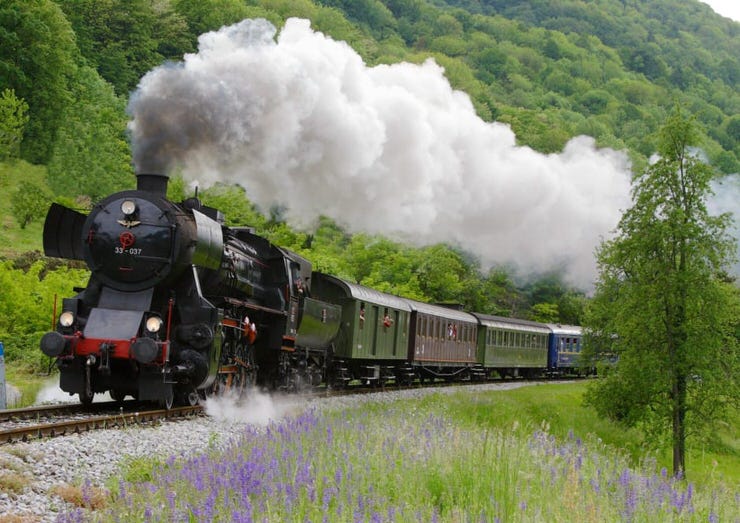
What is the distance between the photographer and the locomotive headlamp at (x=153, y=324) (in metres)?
14.4

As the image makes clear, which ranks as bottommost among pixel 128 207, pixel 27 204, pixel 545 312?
pixel 128 207

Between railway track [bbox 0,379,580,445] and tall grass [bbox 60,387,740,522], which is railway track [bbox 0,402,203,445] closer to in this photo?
railway track [bbox 0,379,580,445]

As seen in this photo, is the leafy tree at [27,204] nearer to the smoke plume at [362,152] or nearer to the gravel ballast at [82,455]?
the smoke plume at [362,152]

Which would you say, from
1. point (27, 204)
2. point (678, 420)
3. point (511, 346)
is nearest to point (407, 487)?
point (678, 420)

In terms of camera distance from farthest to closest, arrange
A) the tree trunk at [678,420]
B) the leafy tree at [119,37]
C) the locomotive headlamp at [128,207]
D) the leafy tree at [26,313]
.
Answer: the leafy tree at [119,37]
the leafy tree at [26,313]
the tree trunk at [678,420]
the locomotive headlamp at [128,207]

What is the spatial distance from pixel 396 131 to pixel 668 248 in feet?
26.4

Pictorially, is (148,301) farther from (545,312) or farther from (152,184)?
(545,312)

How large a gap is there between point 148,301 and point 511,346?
89.8 ft

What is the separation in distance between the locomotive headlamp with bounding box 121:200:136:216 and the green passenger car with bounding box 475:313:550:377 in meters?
23.8

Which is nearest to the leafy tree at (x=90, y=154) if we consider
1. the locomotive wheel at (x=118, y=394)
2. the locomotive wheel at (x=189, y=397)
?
the locomotive wheel at (x=118, y=394)

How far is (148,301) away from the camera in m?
14.8

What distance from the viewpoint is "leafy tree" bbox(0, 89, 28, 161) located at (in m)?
52.1

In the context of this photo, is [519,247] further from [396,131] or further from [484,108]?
[484,108]

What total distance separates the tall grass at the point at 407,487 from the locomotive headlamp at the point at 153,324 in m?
4.72
